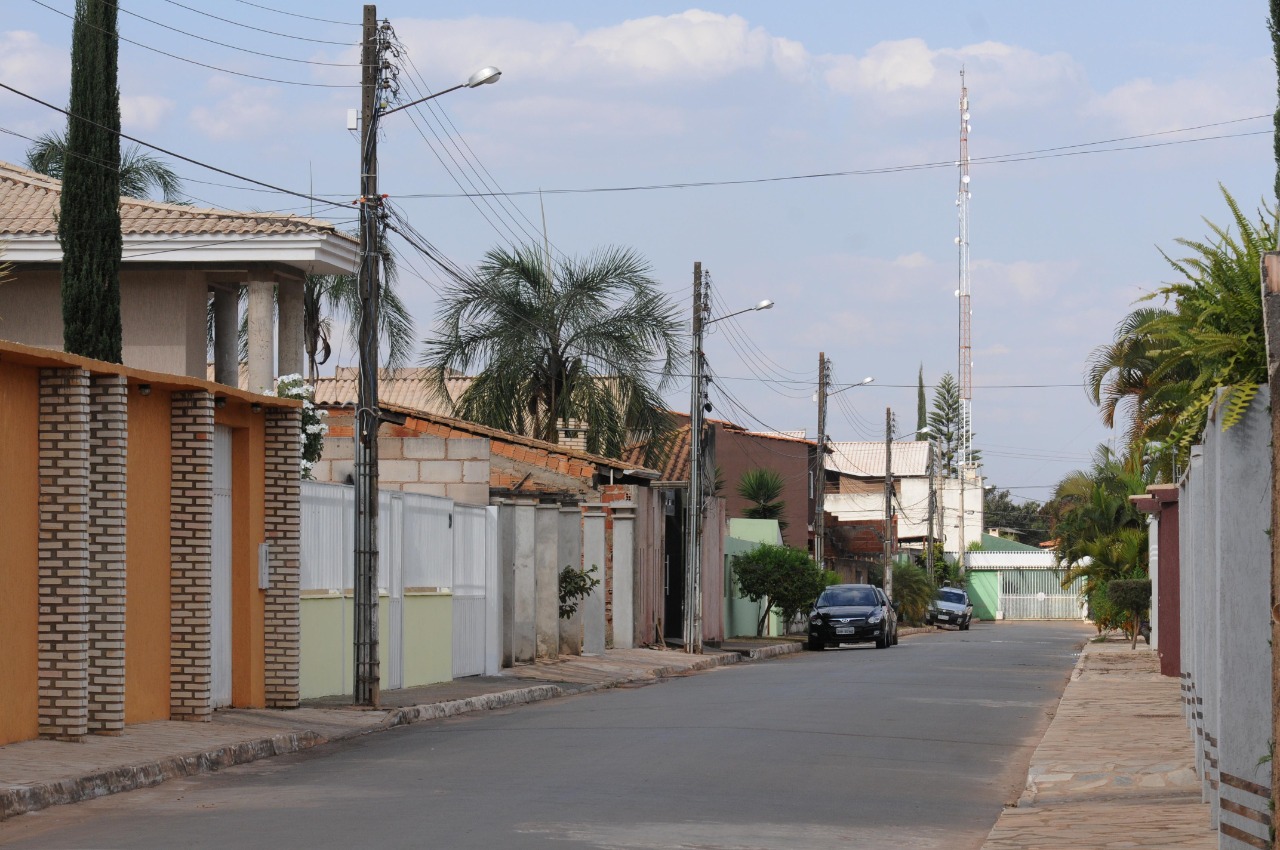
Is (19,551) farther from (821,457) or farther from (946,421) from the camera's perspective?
(946,421)

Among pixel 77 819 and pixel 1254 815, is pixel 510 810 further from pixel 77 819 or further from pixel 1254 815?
pixel 1254 815

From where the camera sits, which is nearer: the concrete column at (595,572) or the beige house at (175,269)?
the beige house at (175,269)

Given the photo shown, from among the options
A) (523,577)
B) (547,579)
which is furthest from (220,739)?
(547,579)

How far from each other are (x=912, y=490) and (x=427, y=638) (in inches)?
3250

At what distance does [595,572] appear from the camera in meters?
32.9

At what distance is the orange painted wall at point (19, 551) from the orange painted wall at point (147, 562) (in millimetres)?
1359

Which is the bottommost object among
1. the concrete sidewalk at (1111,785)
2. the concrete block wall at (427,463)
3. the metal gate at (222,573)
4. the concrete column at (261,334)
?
the concrete sidewalk at (1111,785)

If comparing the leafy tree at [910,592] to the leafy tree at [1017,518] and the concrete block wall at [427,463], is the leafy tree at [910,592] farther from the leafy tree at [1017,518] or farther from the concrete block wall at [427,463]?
the leafy tree at [1017,518]

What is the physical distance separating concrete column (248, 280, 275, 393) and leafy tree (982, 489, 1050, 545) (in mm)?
106225

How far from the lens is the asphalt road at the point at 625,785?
944 cm

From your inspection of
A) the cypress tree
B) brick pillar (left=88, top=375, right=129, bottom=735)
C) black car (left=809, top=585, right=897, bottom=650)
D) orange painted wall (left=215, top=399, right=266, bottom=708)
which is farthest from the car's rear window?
brick pillar (left=88, top=375, right=129, bottom=735)

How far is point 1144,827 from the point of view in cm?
986

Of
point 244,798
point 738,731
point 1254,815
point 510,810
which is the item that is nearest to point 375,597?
point 738,731

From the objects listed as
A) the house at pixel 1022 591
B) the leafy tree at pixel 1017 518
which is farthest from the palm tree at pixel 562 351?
the leafy tree at pixel 1017 518
